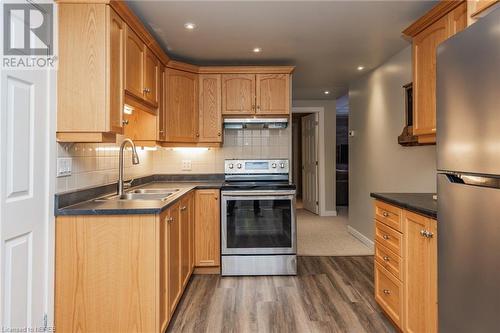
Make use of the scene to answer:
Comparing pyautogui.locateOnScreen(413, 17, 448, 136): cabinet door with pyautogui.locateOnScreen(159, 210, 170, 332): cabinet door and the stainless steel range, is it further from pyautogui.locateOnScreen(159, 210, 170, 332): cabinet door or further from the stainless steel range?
pyautogui.locateOnScreen(159, 210, 170, 332): cabinet door

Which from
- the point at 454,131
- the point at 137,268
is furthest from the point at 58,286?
the point at 454,131

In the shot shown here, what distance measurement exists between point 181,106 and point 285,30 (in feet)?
4.42

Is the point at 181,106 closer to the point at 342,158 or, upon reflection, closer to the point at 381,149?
the point at 381,149

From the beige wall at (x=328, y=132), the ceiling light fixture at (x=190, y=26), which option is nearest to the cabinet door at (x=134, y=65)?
the ceiling light fixture at (x=190, y=26)

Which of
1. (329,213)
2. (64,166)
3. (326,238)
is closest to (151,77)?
(64,166)

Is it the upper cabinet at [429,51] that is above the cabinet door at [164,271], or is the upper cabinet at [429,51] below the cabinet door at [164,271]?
above

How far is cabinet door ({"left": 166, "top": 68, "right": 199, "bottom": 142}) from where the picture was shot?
3287 mm

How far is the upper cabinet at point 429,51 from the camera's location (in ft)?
6.37

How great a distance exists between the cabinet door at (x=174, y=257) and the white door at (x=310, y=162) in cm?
443

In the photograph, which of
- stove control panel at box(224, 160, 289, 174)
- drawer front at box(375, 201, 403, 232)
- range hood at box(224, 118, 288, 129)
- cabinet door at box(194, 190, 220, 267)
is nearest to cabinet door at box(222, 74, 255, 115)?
range hood at box(224, 118, 288, 129)

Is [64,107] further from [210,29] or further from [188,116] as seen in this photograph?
[188,116]

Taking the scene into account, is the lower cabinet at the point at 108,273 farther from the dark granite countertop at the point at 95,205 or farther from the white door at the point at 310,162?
the white door at the point at 310,162

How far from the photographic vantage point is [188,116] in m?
3.42

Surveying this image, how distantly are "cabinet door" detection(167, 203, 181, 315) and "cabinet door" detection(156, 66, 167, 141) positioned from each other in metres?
1.06
